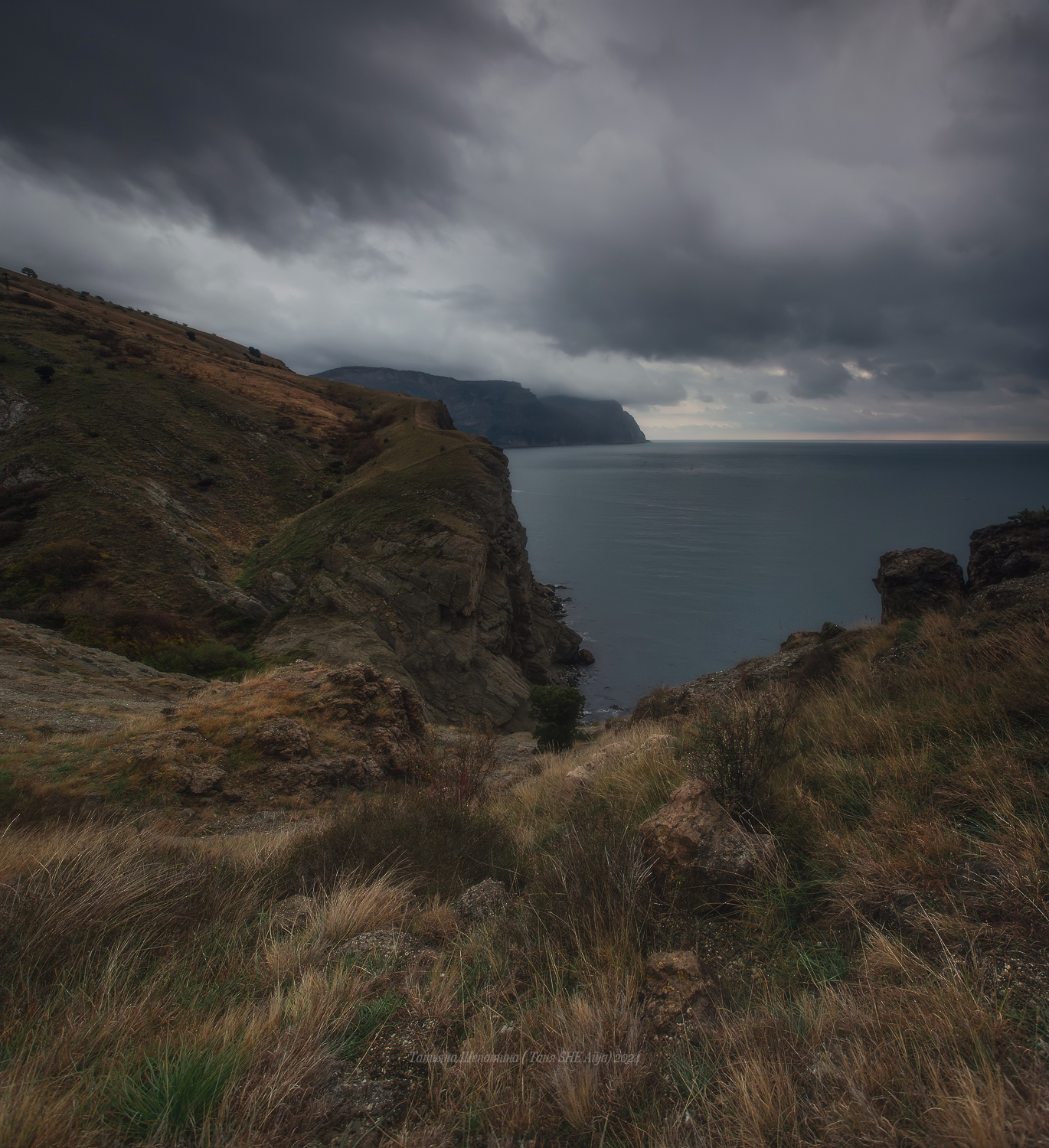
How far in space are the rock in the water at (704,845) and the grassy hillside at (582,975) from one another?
9cm

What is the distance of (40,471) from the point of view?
2559 centimetres

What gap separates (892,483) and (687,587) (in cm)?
12198

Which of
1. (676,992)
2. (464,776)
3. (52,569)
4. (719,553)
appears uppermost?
(676,992)

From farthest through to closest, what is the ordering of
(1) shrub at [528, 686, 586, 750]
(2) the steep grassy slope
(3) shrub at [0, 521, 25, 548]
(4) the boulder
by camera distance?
1. (3) shrub at [0, 521, 25, 548]
2. (2) the steep grassy slope
3. (1) shrub at [528, 686, 586, 750]
4. (4) the boulder

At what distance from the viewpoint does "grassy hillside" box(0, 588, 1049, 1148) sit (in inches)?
65.9

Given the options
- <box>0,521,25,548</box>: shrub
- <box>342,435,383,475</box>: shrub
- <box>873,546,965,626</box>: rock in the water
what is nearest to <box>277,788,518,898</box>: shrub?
<box>873,546,965,626</box>: rock in the water

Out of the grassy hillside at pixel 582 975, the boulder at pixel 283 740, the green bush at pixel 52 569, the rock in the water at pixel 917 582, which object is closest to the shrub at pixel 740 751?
the grassy hillside at pixel 582 975

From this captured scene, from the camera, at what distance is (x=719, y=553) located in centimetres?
6806

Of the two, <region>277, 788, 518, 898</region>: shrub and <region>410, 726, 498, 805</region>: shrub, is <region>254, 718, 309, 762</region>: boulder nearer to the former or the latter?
<region>410, 726, 498, 805</region>: shrub

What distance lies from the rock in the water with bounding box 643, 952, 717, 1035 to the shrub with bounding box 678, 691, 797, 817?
1.46 meters

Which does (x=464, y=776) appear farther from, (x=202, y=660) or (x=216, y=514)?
(x=216, y=514)

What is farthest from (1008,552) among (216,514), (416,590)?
(216,514)

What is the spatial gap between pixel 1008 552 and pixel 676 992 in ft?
44.4

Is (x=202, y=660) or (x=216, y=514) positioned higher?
(x=216, y=514)
